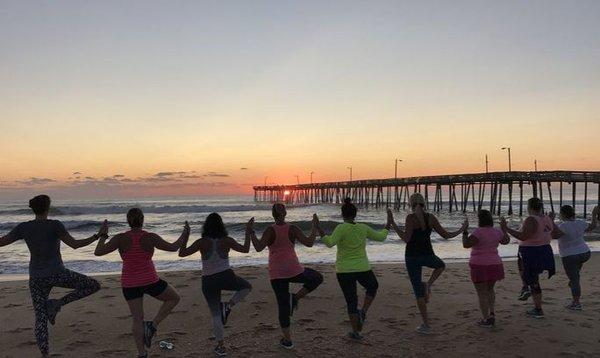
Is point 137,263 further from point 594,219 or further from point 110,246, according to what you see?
point 594,219

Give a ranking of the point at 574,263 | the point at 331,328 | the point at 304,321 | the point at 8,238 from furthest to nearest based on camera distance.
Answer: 1. the point at 574,263
2. the point at 304,321
3. the point at 331,328
4. the point at 8,238

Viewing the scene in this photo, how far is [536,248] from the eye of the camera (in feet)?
21.6

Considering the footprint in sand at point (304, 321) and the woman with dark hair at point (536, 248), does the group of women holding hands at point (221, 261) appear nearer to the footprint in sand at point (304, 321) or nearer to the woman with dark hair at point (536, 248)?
the woman with dark hair at point (536, 248)

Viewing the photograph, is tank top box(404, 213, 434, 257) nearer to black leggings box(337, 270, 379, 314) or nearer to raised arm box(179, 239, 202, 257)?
black leggings box(337, 270, 379, 314)

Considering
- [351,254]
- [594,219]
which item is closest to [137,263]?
[351,254]

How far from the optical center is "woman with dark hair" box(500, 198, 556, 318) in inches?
257

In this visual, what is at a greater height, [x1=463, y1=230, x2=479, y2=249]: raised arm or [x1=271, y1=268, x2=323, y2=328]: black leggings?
[x1=463, y1=230, x2=479, y2=249]: raised arm

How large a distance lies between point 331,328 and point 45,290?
3619mm

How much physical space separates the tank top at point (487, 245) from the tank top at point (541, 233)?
86cm

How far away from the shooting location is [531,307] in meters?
7.35

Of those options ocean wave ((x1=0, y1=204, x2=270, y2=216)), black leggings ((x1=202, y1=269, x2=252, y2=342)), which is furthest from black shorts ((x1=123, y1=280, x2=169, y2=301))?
ocean wave ((x1=0, y1=204, x2=270, y2=216))

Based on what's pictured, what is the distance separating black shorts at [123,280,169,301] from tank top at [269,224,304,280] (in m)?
1.23

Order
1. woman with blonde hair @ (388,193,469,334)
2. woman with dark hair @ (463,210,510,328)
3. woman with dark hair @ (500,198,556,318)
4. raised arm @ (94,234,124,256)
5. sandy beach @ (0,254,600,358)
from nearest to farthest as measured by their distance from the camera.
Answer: raised arm @ (94,234,124,256)
sandy beach @ (0,254,600,358)
woman with blonde hair @ (388,193,469,334)
woman with dark hair @ (463,210,510,328)
woman with dark hair @ (500,198,556,318)

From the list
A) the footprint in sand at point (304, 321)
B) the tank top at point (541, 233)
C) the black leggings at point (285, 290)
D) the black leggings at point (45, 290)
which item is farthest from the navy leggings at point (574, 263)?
the black leggings at point (45, 290)
